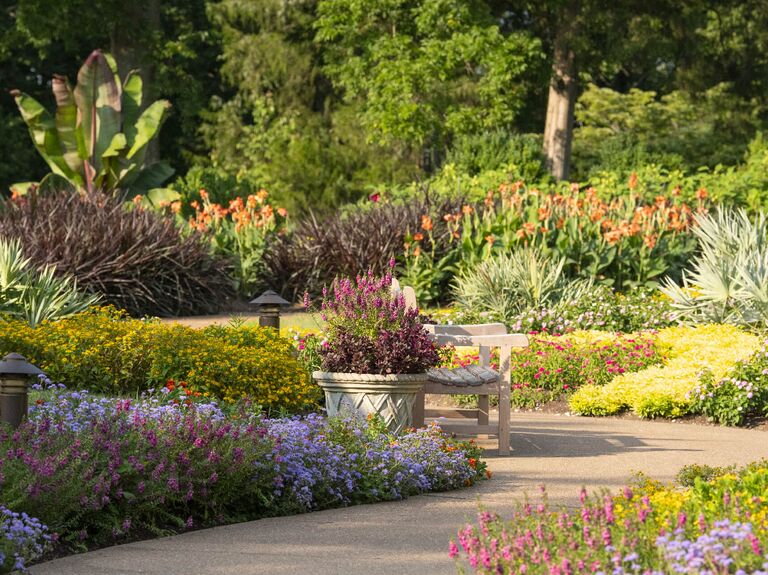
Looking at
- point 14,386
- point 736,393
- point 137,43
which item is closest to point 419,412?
point 14,386

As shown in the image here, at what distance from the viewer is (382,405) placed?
739 cm

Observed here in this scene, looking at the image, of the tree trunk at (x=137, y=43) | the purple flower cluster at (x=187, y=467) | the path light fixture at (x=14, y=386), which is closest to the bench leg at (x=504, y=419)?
the purple flower cluster at (x=187, y=467)

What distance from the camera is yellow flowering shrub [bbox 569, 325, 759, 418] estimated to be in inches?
388

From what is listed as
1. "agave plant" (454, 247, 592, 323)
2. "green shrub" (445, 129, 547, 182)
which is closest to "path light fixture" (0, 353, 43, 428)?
"agave plant" (454, 247, 592, 323)

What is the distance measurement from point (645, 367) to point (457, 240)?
4841mm

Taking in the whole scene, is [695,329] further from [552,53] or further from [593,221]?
[552,53]

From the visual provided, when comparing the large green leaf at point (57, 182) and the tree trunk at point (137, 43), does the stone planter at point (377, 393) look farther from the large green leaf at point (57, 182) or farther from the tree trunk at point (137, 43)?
the tree trunk at point (137, 43)

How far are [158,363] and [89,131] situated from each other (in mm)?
12139

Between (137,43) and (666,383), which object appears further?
(137,43)

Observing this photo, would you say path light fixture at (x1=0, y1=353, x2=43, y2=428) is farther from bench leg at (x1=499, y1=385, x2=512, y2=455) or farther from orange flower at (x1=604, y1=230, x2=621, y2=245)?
orange flower at (x1=604, y1=230, x2=621, y2=245)

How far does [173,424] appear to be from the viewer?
19.6 feet

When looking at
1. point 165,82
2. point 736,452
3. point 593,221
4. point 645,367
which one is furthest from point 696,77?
point 736,452

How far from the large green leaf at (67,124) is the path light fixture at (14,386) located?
570 inches

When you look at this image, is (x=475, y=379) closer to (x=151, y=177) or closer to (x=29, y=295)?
(x=29, y=295)
